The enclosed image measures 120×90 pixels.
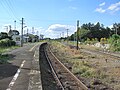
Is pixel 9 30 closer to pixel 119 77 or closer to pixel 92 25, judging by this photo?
pixel 92 25

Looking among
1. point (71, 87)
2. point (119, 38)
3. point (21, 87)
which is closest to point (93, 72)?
point (71, 87)

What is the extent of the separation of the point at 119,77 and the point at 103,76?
0.90m

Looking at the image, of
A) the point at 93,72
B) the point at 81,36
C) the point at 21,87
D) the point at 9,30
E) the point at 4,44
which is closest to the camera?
the point at 21,87

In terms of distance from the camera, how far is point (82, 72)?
62.9 ft

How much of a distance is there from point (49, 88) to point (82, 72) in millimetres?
6115

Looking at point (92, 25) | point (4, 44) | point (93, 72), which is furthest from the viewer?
point (92, 25)

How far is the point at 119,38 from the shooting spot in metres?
57.5

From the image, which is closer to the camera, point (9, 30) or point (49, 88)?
point (49, 88)

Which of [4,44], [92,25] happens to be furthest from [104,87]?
[92,25]

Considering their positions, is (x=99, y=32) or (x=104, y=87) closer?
(x=104, y=87)

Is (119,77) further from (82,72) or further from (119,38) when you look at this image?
(119,38)

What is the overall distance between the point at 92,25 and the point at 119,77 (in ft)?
569

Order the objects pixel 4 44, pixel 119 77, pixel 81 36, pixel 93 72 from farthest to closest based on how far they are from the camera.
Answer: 1. pixel 81 36
2. pixel 4 44
3. pixel 93 72
4. pixel 119 77

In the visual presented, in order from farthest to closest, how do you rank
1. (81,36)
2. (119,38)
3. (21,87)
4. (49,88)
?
(81,36), (119,38), (49,88), (21,87)
